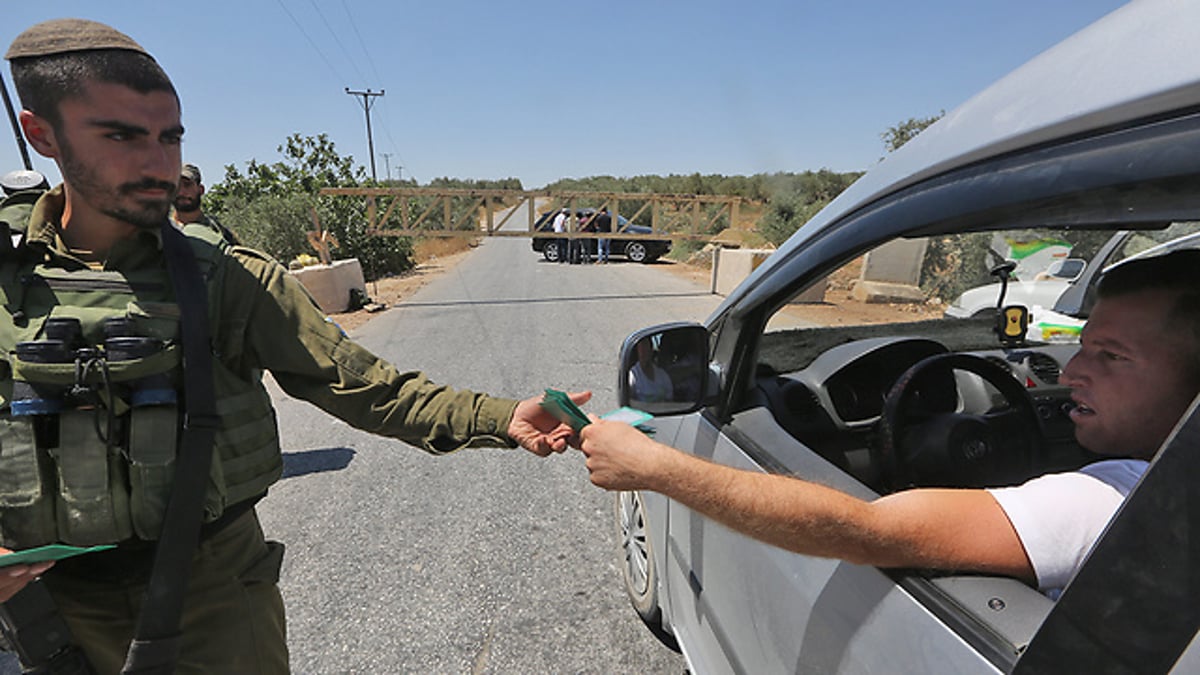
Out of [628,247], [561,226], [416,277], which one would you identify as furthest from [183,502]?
[628,247]

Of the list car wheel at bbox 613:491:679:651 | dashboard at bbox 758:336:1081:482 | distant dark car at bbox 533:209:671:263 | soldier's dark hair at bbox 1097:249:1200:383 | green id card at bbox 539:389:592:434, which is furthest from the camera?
distant dark car at bbox 533:209:671:263

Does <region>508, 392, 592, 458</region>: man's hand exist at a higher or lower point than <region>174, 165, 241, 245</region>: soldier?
lower

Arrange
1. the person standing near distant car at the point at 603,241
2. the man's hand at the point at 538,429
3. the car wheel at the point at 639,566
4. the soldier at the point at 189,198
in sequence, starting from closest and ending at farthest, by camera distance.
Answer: the man's hand at the point at 538,429 < the car wheel at the point at 639,566 < the soldier at the point at 189,198 < the person standing near distant car at the point at 603,241

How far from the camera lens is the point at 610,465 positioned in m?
1.31

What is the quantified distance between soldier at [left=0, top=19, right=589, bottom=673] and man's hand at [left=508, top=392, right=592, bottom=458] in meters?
0.47

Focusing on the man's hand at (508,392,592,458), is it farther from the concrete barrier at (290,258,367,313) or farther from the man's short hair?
the concrete barrier at (290,258,367,313)

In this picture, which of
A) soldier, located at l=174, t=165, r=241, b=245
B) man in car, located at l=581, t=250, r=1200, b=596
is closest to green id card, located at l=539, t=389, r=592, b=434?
man in car, located at l=581, t=250, r=1200, b=596

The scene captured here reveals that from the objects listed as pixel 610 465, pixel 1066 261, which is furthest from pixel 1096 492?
pixel 1066 261

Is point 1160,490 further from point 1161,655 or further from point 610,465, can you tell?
point 610,465

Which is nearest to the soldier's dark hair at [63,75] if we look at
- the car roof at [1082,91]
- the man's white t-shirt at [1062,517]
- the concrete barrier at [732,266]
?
the car roof at [1082,91]

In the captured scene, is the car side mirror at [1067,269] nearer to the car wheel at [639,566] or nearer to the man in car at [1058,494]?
the car wheel at [639,566]

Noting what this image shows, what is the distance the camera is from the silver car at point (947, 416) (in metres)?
0.72

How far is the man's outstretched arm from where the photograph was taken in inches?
39.3

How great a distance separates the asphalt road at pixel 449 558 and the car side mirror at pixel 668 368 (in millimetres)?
1359
